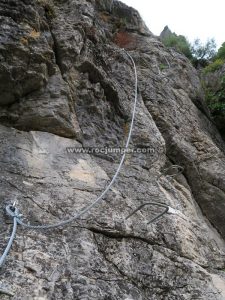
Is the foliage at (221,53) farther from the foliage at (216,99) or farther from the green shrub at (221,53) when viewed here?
the foliage at (216,99)

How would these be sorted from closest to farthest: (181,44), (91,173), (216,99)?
(91,173) → (216,99) → (181,44)

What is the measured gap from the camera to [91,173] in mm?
4672

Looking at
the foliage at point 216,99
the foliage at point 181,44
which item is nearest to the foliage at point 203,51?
the foliage at point 181,44

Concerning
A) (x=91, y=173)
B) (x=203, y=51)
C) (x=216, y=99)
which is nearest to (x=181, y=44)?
(x=203, y=51)

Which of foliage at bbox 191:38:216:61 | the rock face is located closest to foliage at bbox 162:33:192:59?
foliage at bbox 191:38:216:61

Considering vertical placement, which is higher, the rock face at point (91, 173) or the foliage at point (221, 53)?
the foliage at point (221, 53)

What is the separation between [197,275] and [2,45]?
364 cm

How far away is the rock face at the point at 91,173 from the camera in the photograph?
3.29 meters

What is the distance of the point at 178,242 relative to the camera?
4219 mm

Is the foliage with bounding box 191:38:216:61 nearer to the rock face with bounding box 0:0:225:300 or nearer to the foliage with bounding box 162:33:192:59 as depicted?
the foliage with bounding box 162:33:192:59

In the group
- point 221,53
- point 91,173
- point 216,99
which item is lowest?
point 91,173

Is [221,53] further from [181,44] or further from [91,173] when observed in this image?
[91,173]

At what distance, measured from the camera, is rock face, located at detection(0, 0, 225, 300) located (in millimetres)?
3285

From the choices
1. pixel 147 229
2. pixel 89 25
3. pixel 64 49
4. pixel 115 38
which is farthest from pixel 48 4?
pixel 147 229
